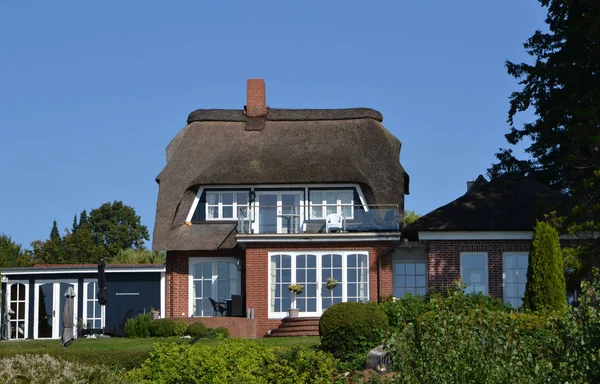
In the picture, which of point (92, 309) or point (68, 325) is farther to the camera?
point (92, 309)

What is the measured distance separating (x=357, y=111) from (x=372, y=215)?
652 centimetres

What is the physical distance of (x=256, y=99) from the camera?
125ft

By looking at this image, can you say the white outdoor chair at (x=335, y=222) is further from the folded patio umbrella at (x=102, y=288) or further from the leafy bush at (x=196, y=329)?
the folded patio umbrella at (x=102, y=288)

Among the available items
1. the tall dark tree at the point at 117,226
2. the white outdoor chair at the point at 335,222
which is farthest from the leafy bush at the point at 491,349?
the tall dark tree at the point at 117,226

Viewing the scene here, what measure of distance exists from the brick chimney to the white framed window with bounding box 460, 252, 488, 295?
1026 centimetres

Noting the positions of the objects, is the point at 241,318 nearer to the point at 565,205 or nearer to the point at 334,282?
the point at 334,282

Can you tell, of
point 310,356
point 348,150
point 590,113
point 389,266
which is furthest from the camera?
point 348,150

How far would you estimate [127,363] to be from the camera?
2020 cm

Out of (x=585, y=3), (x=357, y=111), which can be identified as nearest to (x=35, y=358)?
(x=585, y=3)

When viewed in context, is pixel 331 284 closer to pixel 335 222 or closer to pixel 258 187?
pixel 335 222

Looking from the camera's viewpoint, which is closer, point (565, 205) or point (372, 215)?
point (565, 205)

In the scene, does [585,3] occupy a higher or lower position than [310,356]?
higher

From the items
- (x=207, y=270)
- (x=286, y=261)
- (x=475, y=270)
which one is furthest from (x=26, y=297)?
(x=475, y=270)

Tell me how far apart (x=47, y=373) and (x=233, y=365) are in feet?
18.4
